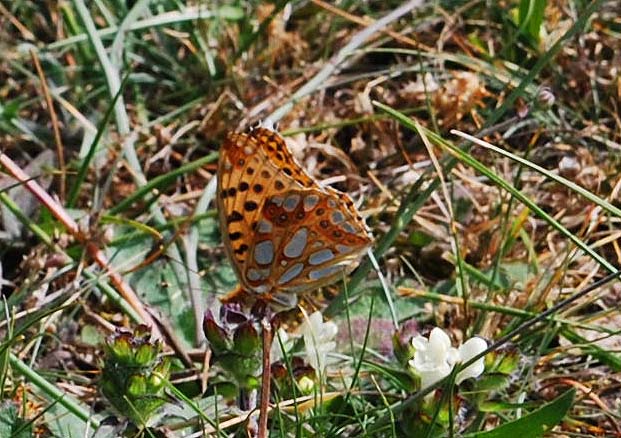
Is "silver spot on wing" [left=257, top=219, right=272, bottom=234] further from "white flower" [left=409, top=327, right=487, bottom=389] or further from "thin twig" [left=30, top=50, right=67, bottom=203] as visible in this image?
"thin twig" [left=30, top=50, right=67, bottom=203]

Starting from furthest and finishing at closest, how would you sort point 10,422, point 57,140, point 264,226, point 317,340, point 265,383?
point 57,140
point 264,226
point 317,340
point 10,422
point 265,383

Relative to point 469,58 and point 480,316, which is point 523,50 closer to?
point 469,58

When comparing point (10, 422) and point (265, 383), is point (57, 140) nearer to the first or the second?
point (10, 422)

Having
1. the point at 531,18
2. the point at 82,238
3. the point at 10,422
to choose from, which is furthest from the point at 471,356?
the point at 531,18

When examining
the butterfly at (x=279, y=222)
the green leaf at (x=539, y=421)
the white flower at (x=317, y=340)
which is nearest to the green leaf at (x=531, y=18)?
the butterfly at (x=279, y=222)

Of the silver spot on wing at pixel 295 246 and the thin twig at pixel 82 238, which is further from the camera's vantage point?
the thin twig at pixel 82 238

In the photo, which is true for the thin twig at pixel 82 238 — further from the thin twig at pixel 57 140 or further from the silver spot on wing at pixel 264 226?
the silver spot on wing at pixel 264 226
